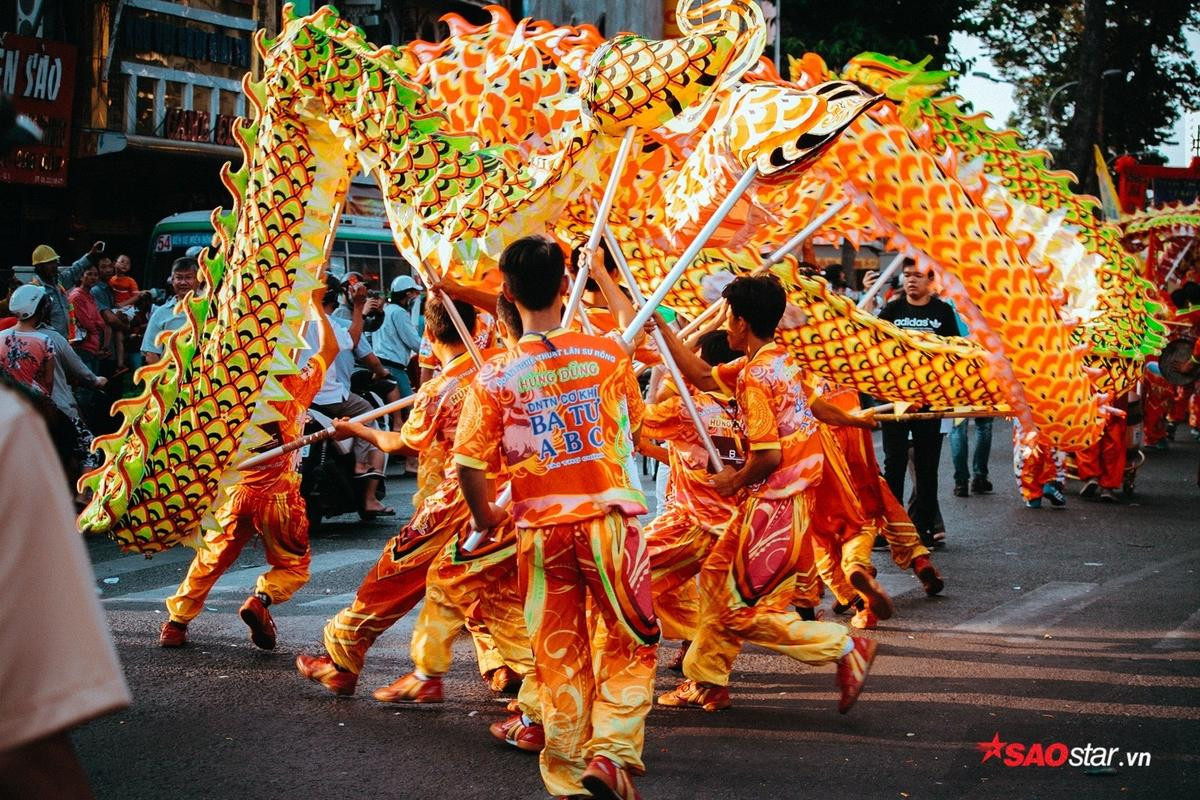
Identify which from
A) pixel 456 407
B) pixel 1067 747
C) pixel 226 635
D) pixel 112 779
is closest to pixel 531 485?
pixel 456 407

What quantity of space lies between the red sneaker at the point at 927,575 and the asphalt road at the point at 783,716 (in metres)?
0.08

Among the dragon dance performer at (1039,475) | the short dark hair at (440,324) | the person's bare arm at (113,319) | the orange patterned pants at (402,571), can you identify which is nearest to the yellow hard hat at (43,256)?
the person's bare arm at (113,319)

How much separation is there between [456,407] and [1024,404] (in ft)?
7.95

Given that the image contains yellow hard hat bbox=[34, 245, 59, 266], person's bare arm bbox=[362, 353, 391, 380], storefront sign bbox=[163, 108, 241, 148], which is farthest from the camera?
storefront sign bbox=[163, 108, 241, 148]

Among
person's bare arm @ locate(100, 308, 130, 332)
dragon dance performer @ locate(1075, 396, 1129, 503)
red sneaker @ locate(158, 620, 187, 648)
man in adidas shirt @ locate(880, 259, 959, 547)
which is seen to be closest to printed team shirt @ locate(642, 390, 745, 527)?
red sneaker @ locate(158, 620, 187, 648)

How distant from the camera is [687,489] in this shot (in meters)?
5.89

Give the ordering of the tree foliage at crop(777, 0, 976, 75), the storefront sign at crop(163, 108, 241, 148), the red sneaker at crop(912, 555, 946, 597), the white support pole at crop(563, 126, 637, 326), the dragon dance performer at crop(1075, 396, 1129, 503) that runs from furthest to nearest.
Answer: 1. the tree foliage at crop(777, 0, 976, 75)
2. the storefront sign at crop(163, 108, 241, 148)
3. the dragon dance performer at crop(1075, 396, 1129, 503)
4. the red sneaker at crop(912, 555, 946, 597)
5. the white support pole at crop(563, 126, 637, 326)

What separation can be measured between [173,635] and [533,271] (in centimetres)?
329

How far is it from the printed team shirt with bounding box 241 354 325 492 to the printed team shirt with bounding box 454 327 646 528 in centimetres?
236

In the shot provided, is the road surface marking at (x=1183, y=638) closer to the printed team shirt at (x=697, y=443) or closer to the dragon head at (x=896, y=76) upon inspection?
the printed team shirt at (x=697, y=443)

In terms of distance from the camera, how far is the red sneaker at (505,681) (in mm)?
5938

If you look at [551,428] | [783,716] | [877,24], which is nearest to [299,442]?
[551,428]

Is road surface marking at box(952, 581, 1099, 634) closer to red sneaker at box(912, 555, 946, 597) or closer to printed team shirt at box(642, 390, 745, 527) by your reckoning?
red sneaker at box(912, 555, 946, 597)

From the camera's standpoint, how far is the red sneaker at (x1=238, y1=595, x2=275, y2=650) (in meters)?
6.43
